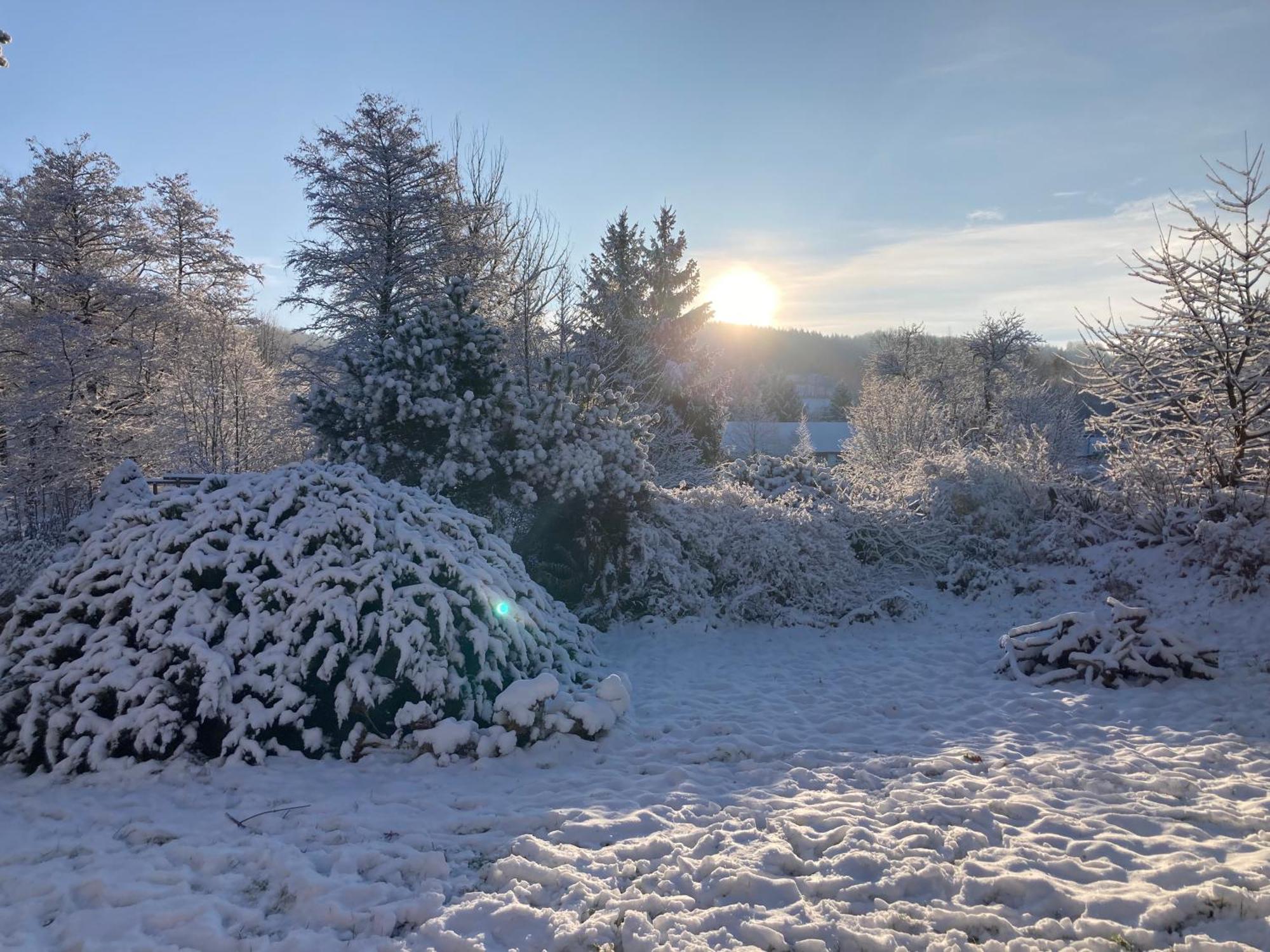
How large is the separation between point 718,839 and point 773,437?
141 feet

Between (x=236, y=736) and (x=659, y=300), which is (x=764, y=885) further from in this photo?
(x=659, y=300)

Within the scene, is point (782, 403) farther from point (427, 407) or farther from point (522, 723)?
point (522, 723)

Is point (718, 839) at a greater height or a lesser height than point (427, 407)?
lesser

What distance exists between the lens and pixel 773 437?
4575 centimetres

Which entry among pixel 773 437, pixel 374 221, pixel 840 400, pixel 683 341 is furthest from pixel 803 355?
pixel 374 221

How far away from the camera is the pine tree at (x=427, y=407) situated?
8.78m

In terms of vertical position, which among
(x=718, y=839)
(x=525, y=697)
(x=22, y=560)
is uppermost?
(x=22, y=560)

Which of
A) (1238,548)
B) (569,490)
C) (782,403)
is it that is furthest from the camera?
(782,403)

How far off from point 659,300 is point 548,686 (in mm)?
21798

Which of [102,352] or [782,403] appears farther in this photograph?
[782,403]

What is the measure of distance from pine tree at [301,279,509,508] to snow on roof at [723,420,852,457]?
3155cm

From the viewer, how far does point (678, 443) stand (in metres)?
21.2

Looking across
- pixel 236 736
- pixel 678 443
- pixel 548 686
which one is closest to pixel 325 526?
pixel 236 736

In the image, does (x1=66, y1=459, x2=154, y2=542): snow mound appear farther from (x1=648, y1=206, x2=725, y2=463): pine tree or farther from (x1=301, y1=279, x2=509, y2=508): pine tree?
(x1=648, y1=206, x2=725, y2=463): pine tree
